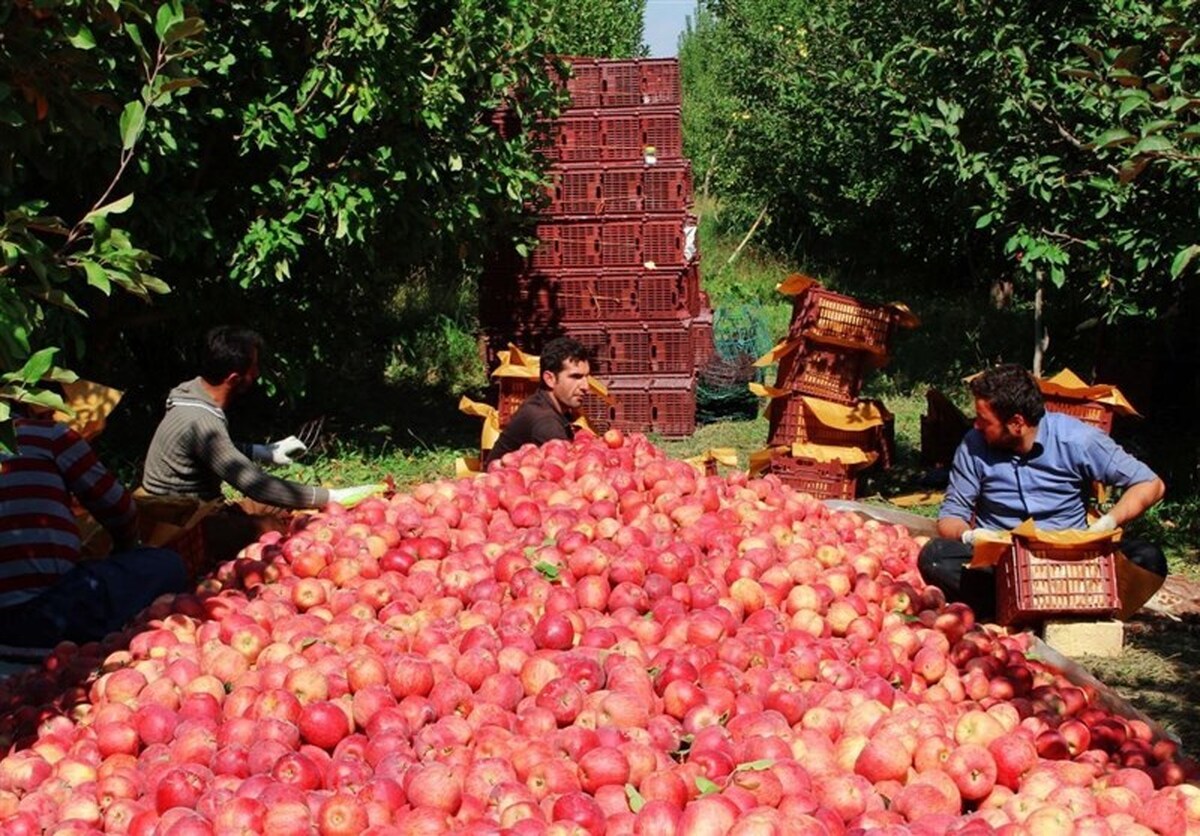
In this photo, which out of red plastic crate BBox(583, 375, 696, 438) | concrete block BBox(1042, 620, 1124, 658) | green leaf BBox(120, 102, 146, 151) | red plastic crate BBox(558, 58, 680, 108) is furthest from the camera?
red plastic crate BBox(558, 58, 680, 108)

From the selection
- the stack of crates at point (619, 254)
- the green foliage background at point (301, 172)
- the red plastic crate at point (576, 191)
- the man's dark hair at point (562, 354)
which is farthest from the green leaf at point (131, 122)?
the red plastic crate at point (576, 191)

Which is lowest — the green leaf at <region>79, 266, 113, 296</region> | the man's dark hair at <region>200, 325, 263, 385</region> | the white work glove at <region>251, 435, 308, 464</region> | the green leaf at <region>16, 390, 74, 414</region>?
the white work glove at <region>251, 435, 308, 464</region>

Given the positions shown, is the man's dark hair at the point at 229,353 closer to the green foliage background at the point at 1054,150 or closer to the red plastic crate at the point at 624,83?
the green foliage background at the point at 1054,150

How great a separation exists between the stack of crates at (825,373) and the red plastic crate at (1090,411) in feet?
4.18

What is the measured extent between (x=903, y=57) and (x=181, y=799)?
7778 millimetres

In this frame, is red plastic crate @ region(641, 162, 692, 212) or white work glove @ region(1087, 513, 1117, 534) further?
red plastic crate @ region(641, 162, 692, 212)

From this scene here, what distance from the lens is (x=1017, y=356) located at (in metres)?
16.0

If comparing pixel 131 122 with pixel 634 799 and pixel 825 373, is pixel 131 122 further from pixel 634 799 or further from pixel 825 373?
pixel 825 373

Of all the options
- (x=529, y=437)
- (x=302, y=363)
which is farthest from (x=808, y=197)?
(x=529, y=437)

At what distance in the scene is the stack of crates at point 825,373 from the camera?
30.6 ft

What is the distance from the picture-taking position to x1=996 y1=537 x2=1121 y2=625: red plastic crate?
5.79 meters

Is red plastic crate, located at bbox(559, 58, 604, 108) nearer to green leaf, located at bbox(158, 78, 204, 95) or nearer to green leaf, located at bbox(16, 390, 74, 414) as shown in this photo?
green leaf, located at bbox(158, 78, 204, 95)

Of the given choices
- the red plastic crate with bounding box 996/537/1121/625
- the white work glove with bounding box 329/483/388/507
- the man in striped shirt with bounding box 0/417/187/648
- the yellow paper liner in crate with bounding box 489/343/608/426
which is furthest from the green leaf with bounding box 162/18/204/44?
the yellow paper liner in crate with bounding box 489/343/608/426

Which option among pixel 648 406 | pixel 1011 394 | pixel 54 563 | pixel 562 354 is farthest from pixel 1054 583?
pixel 648 406
